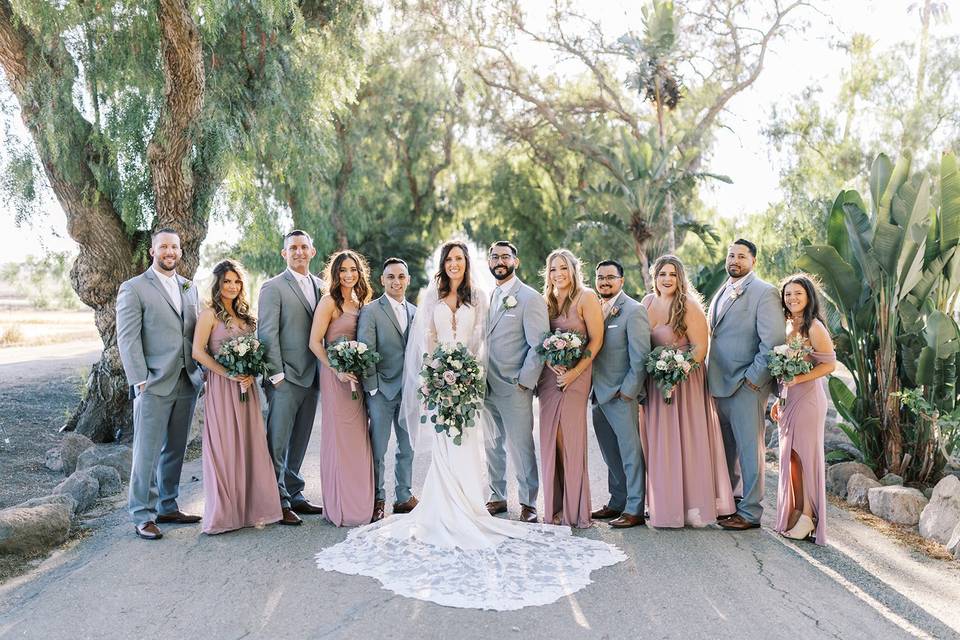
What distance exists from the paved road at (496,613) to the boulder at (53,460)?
2.73 m

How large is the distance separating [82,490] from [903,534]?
7065 millimetres

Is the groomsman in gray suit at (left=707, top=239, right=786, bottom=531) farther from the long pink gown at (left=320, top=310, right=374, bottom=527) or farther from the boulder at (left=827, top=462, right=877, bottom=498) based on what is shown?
the long pink gown at (left=320, top=310, right=374, bottom=527)

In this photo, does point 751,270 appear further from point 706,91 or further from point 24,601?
point 706,91

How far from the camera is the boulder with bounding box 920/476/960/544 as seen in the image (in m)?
5.85

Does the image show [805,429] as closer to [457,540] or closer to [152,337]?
[457,540]

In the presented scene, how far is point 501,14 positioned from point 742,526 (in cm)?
2044

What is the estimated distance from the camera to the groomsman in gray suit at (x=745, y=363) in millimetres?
5941

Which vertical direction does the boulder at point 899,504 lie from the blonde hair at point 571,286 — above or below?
below

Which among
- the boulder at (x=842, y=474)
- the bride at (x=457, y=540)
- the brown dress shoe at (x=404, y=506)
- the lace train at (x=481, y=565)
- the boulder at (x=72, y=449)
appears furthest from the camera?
the boulder at (x=72, y=449)

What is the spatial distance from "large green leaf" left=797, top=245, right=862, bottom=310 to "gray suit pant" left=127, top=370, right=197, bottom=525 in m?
5.82

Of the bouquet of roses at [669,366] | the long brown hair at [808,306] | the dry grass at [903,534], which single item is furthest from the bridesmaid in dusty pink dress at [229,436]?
the dry grass at [903,534]

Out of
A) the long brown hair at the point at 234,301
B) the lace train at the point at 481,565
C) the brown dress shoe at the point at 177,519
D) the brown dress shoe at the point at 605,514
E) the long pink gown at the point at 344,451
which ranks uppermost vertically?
the long brown hair at the point at 234,301

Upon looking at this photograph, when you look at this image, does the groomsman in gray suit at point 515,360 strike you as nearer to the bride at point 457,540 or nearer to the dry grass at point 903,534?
the bride at point 457,540

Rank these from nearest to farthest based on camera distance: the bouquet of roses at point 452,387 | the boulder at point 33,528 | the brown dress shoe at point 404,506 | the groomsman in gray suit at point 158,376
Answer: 1. the boulder at point 33,528
2. the bouquet of roses at point 452,387
3. the groomsman in gray suit at point 158,376
4. the brown dress shoe at point 404,506
